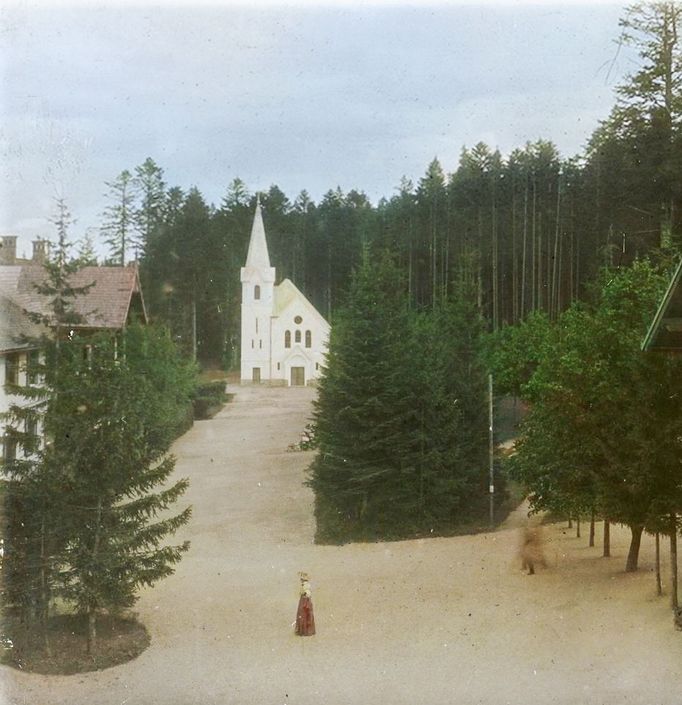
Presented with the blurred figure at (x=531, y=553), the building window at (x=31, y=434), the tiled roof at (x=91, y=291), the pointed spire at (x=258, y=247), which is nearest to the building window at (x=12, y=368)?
the tiled roof at (x=91, y=291)

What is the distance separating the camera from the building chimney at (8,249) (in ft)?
33.4

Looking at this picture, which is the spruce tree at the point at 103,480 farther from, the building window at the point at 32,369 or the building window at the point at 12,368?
the building window at the point at 12,368

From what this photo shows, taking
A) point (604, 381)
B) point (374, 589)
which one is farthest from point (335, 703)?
point (604, 381)

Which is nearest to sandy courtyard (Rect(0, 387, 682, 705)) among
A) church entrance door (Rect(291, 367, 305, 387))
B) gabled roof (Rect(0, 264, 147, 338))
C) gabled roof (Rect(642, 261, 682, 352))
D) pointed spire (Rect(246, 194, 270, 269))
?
gabled roof (Rect(0, 264, 147, 338))

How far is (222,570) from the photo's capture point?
1140 centimetres

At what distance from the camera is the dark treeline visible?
12138 mm

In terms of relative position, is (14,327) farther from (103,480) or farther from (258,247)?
(258,247)

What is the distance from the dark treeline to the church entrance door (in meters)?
1.87

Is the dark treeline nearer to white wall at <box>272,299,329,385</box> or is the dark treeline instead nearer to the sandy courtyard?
white wall at <box>272,299,329,385</box>

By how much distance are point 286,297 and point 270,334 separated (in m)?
1.02

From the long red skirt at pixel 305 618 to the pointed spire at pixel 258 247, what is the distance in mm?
7384

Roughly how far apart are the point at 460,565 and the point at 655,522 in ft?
11.3

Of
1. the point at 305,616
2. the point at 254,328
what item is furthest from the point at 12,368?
the point at 254,328

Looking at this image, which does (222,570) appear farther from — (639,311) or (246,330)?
(639,311)
